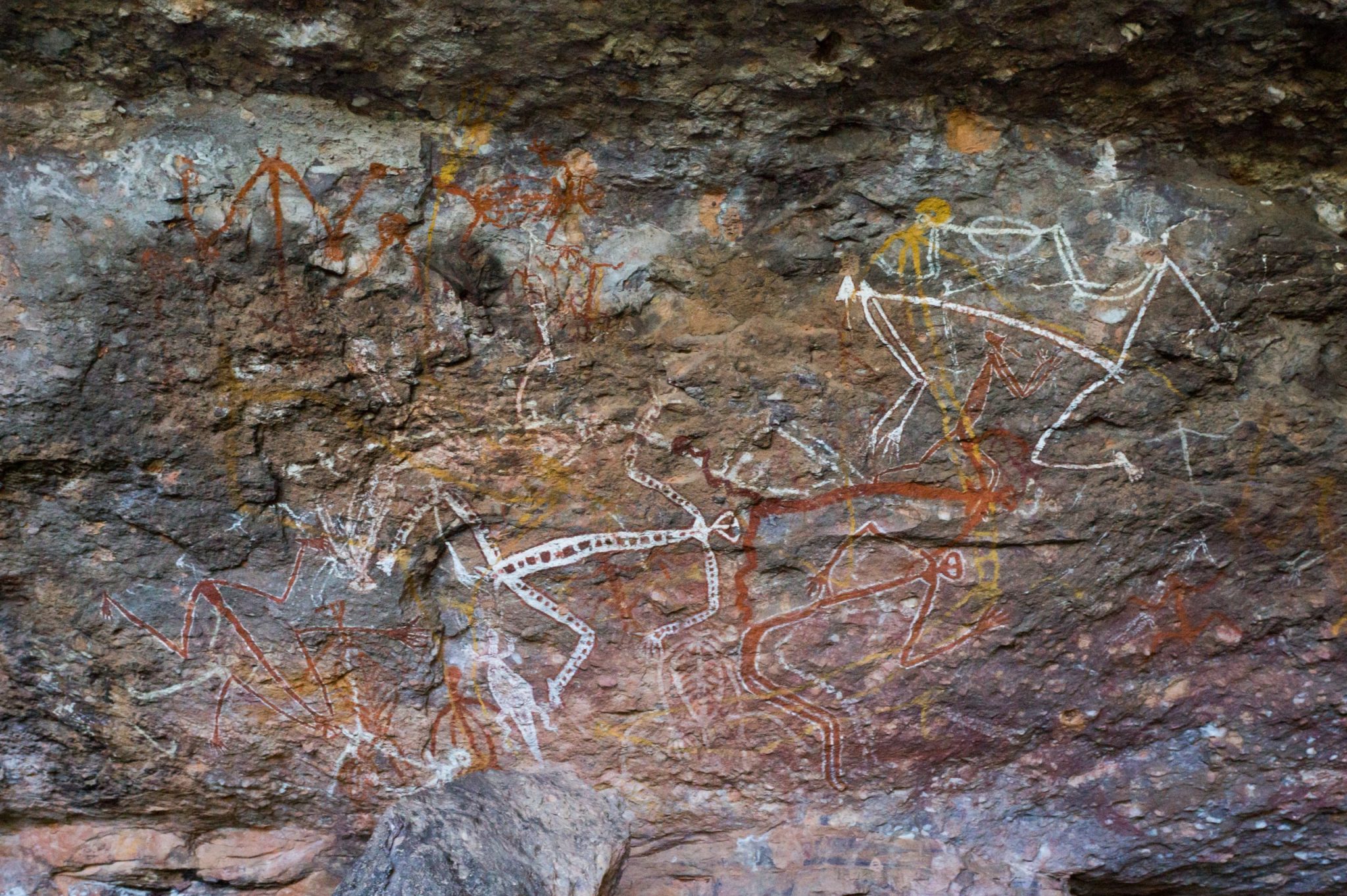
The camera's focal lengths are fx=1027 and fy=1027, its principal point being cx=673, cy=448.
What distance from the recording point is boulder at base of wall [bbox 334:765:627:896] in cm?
205

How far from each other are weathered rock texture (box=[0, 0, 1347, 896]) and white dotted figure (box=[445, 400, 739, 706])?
0.04ft

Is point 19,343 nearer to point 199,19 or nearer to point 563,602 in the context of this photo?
point 199,19

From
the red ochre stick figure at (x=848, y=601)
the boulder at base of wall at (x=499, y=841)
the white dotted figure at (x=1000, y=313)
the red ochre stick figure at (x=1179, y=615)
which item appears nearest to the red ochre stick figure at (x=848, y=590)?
the red ochre stick figure at (x=848, y=601)

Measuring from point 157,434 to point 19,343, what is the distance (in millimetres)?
305

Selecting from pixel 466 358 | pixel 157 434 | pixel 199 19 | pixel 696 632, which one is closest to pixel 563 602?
pixel 696 632

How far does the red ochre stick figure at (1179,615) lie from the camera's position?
2311 millimetres

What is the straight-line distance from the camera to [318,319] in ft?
6.82

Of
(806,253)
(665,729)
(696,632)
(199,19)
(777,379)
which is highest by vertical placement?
(199,19)

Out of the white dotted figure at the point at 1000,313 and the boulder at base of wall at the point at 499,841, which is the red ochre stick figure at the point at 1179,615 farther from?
the boulder at base of wall at the point at 499,841

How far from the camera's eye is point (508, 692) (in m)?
2.39

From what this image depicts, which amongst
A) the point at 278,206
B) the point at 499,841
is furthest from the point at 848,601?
the point at 278,206

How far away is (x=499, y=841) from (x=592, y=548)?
649 mm

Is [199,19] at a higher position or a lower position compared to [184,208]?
higher

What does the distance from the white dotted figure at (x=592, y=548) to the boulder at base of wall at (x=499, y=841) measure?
41 cm
